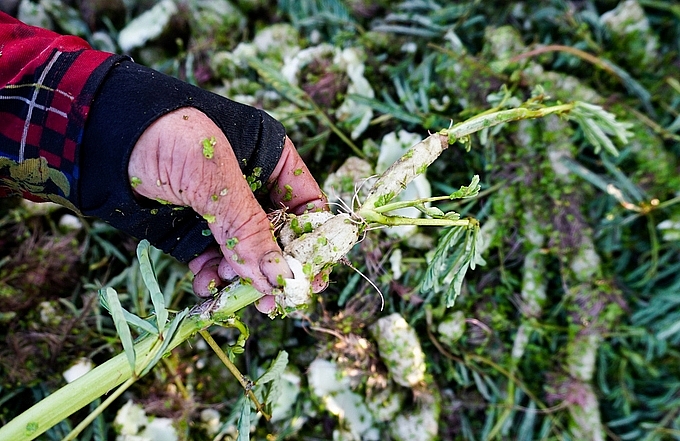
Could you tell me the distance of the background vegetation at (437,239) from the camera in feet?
5.54

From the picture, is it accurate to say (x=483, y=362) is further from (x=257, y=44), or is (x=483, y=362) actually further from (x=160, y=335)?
(x=257, y=44)

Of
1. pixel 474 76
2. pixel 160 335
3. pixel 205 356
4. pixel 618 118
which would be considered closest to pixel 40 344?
pixel 205 356

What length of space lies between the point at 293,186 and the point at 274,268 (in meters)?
0.31

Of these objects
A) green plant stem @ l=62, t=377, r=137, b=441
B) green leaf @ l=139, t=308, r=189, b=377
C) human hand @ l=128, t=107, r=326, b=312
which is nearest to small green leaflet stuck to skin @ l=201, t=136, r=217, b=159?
human hand @ l=128, t=107, r=326, b=312

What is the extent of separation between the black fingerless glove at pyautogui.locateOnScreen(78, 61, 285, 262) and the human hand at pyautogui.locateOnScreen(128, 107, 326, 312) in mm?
23

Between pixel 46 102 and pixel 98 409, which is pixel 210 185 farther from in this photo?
pixel 98 409

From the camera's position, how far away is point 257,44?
1.99 meters

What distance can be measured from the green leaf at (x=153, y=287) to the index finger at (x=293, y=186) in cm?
38

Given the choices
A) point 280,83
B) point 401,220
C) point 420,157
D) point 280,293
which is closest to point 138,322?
point 280,293

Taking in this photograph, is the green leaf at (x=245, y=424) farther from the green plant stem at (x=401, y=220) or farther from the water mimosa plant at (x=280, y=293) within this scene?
the green plant stem at (x=401, y=220)

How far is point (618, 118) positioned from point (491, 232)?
651 mm

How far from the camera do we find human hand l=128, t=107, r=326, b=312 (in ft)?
3.22

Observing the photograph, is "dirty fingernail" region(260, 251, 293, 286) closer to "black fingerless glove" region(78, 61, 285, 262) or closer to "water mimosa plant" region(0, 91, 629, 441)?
"water mimosa plant" region(0, 91, 629, 441)

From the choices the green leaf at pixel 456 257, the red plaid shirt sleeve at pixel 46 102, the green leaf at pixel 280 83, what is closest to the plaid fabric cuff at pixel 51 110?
the red plaid shirt sleeve at pixel 46 102
